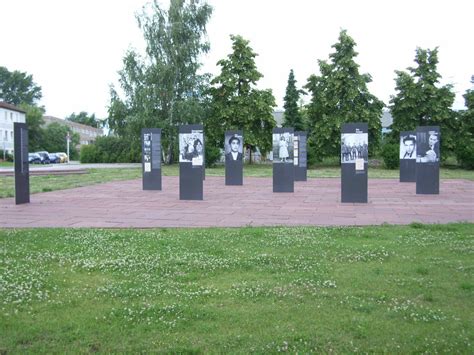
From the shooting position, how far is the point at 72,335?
417cm

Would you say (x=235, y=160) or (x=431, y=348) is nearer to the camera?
(x=431, y=348)

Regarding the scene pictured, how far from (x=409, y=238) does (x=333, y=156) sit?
36.9 metres

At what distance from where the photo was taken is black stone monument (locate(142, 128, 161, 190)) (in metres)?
19.8

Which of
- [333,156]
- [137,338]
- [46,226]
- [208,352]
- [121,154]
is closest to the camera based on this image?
[208,352]

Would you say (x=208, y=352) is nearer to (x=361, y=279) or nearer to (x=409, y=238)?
(x=361, y=279)

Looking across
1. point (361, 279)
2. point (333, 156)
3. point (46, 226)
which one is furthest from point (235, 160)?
point (333, 156)

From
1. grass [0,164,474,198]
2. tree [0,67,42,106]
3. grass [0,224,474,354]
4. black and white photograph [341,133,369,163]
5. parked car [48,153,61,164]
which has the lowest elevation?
grass [0,224,474,354]

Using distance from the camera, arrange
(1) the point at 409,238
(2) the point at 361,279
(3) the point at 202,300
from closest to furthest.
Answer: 1. (3) the point at 202,300
2. (2) the point at 361,279
3. (1) the point at 409,238

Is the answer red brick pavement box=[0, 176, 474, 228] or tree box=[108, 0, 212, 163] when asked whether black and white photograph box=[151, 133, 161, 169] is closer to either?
red brick pavement box=[0, 176, 474, 228]

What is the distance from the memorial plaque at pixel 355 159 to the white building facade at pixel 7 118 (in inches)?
3243

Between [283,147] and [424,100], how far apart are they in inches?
1104

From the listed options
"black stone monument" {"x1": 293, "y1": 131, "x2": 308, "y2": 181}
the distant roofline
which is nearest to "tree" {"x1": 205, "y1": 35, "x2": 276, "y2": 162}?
"black stone monument" {"x1": 293, "y1": 131, "x2": 308, "y2": 181}

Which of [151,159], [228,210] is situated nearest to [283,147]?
[151,159]

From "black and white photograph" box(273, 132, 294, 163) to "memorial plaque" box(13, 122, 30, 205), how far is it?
8381mm
